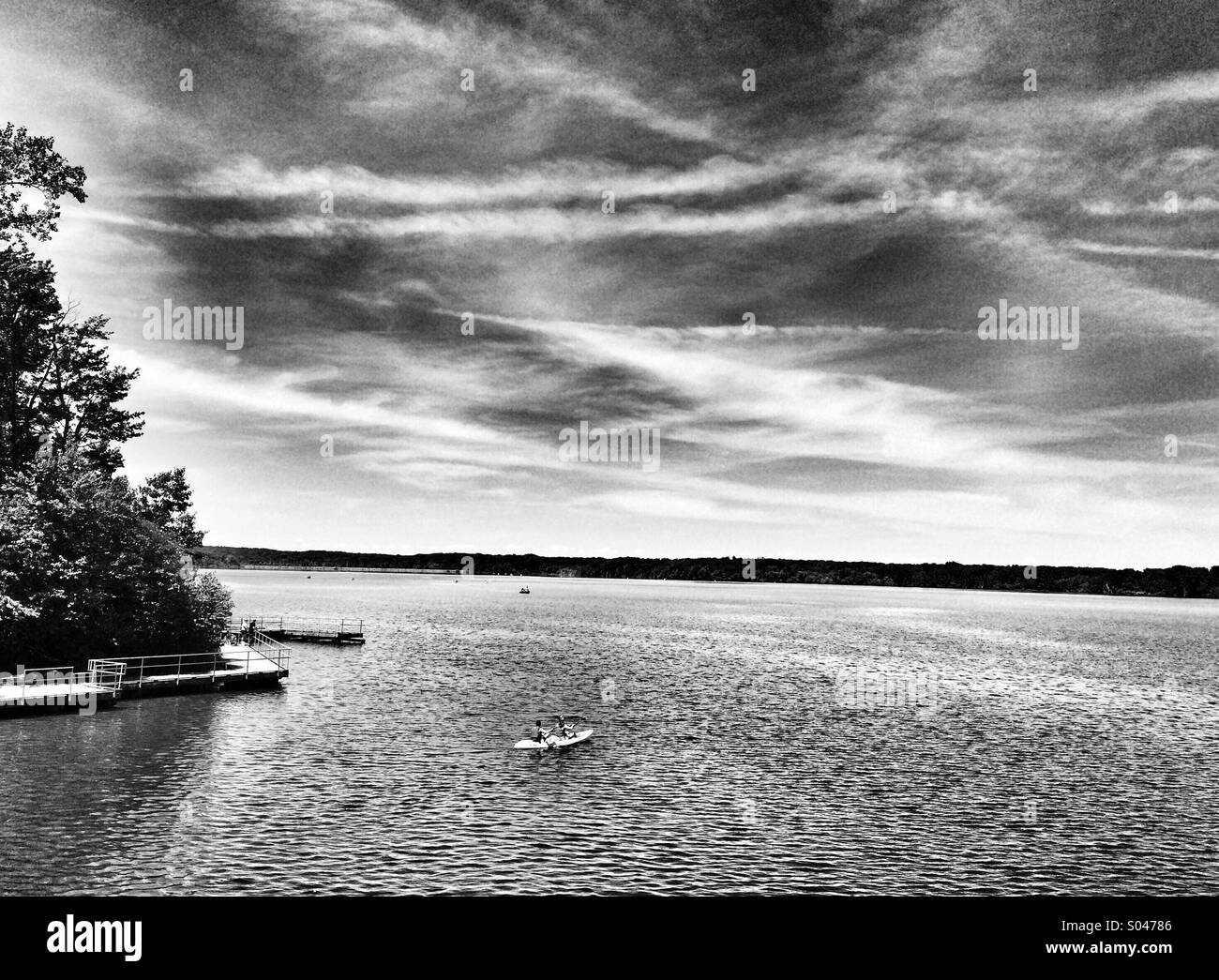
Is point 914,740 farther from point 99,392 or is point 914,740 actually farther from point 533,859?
point 99,392

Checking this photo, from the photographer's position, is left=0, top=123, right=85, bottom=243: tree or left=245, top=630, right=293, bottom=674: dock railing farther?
left=245, top=630, right=293, bottom=674: dock railing

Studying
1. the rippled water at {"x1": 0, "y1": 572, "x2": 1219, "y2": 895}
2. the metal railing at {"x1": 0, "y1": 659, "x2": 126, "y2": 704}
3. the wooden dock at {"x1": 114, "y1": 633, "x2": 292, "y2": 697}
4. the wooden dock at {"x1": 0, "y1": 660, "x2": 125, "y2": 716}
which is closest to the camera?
the rippled water at {"x1": 0, "y1": 572, "x2": 1219, "y2": 895}

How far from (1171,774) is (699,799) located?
26.9 metres

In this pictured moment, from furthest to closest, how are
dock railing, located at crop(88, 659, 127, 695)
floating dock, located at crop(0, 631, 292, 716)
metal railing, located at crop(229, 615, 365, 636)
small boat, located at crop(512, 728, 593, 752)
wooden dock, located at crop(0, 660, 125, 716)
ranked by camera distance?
metal railing, located at crop(229, 615, 365, 636), dock railing, located at crop(88, 659, 127, 695), floating dock, located at crop(0, 631, 292, 716), wooden dock, located at crop(0, 660, 125, 716), small boat, located at crop(512, 728, 593, 752)

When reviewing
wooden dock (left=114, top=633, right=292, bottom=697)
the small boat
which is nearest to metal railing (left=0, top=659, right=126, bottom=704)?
wooden dock (left=114, top=633, right=292, bottom=697)

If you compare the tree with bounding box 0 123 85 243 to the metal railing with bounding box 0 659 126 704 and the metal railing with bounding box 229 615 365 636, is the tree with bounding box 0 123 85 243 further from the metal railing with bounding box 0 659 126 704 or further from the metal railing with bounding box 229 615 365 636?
the metal railing with bounding box 229 615 365 636

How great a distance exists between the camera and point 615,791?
36531mm

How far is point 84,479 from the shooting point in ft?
176

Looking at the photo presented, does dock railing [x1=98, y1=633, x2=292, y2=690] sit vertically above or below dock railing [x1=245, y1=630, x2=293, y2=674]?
above

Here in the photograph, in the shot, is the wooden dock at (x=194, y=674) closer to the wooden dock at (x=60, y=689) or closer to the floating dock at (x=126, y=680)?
the floating dock at (x=126, y=680)

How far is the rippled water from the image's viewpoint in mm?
26016

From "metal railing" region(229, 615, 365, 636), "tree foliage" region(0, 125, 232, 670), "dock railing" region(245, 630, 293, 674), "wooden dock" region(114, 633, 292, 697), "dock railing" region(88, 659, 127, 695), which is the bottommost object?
"metal railing" region(229, 615, 365, 636)
